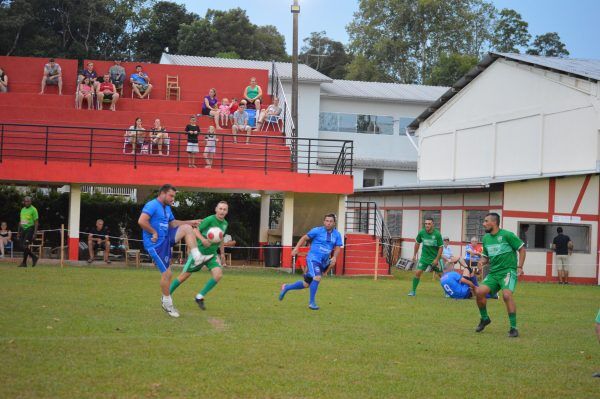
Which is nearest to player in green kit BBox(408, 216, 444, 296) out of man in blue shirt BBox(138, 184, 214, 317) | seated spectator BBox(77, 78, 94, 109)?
man in blue shirt BBox(138, 184, 214, 317)

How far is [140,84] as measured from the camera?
120ft

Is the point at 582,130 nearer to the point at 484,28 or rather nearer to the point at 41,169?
the point at 41,169

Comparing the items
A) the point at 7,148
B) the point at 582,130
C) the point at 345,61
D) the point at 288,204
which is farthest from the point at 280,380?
the point at 345,61

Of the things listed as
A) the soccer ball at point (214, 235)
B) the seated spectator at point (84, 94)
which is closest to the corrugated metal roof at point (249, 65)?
the seated spectator at point (84, 94)

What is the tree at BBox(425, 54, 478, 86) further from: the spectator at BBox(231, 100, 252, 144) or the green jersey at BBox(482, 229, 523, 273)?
the green jersey at BBox(482, 229, 523, 273)

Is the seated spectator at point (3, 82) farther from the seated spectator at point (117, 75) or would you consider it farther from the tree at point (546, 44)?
the tree at point (546, 44)

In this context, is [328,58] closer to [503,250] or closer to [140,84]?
[140,84]

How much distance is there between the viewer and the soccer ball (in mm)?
14305

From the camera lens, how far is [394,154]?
5694cm

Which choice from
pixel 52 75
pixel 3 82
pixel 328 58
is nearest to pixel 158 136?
pixel 52 75

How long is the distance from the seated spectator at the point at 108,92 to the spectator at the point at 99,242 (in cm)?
665

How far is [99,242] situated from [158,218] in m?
16.1

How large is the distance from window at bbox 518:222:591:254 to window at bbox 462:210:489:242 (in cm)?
255

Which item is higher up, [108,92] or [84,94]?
[108,92]
